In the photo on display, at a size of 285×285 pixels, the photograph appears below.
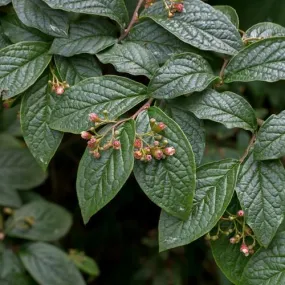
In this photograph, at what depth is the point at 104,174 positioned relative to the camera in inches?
47.3

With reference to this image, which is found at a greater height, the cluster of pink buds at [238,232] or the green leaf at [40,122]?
the green leaf at [40,122]

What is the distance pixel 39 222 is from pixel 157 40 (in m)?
0.81

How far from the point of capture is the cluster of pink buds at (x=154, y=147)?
3.91 ft

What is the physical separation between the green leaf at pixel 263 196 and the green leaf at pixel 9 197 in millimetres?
899

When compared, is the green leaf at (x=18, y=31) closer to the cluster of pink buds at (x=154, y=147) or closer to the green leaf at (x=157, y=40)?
the green leaf at (x=157, y=40)

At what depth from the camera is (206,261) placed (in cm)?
250

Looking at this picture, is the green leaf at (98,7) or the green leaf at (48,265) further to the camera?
the green leaf at (48,265)

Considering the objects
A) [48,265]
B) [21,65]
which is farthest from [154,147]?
[48,265]

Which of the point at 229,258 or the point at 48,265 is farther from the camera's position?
the point at 48,265

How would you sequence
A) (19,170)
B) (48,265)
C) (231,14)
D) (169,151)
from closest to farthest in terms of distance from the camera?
1. (169,151)
2. (231,14)
3. (48,265)
4. (19,170)

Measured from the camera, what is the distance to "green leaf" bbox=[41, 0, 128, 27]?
126 cm

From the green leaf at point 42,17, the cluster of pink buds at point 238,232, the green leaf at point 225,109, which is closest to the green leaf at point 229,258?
the cluster of pink buds at point 238,232

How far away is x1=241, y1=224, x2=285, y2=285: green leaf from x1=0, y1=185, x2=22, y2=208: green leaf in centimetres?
90

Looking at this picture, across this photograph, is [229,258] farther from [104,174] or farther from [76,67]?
[76,67]
